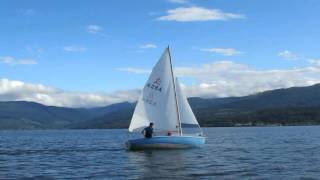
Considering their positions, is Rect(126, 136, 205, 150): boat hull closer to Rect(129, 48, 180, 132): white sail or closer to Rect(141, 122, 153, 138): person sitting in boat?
Rect(141, 122, 153, 138): person sitting in boat

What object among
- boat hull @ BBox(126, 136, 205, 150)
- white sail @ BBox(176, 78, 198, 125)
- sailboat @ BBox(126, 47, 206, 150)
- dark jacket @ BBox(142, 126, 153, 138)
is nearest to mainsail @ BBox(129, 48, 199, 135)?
sailboat @ BBox(126, 47, 206, 150)

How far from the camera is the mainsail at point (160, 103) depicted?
7144cm

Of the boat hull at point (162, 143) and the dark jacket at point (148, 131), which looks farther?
the boat hull at point (162, 143)

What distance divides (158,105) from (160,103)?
0.38 metres

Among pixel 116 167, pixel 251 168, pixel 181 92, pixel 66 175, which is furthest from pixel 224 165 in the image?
pixel 181 92

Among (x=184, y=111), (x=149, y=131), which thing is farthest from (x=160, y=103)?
(x=149, y=131)

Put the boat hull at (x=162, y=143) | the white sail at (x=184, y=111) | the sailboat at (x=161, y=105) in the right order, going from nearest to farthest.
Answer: the boat hull at (x=162, y=143), the sailboat at (x=161, y=105), the white sail at (x=184, y=111)

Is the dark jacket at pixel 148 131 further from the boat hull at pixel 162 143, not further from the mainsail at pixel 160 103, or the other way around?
the mainsail at pixel 160 103

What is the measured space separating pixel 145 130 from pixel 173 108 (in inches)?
216

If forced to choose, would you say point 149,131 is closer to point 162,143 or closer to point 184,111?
point 162,143

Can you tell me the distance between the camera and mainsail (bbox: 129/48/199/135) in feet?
234

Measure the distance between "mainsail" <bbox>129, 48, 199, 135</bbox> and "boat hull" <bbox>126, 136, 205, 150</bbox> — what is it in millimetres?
2089

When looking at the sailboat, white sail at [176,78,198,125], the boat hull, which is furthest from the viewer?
white sail at [176,78,198,125]

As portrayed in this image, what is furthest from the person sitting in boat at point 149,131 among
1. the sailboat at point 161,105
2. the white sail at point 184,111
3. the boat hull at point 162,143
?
the white sail at point 184,111
